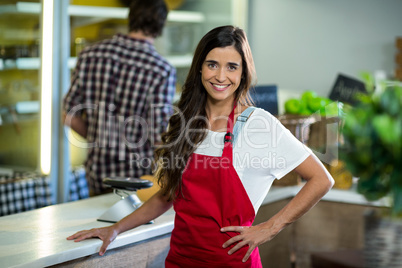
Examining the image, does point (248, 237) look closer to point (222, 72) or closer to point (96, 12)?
point (222, 72)

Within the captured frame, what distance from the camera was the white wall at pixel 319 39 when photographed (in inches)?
128

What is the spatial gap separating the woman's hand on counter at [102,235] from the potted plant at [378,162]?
3.08 ft

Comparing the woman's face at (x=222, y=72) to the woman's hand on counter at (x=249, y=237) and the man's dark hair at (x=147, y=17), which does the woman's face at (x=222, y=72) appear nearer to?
the woman's hand on counter at (x=249, y=237)

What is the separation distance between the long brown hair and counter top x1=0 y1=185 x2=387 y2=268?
0.24m

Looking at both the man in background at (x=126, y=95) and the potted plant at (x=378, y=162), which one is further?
the man in background at (x=126, y=95)

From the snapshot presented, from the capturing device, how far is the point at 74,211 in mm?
2027

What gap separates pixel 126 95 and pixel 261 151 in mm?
1225

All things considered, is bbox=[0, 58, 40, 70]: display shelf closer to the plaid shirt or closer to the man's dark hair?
the plaid shirt

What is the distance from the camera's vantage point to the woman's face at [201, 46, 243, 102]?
1.60m

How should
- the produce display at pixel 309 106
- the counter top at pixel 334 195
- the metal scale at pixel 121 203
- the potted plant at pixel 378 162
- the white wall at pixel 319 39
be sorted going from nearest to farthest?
the potted plant at pixel 378 162 < the metal scale at pixel 121 203 < the counter top at pixel 334 195 < the produce display at pixel 309 106 < the white wall at pixel 319 39

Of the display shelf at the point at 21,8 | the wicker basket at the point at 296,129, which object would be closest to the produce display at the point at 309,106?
the wicker basket at the point at 296,129

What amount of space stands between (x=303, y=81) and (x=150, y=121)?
151 cm

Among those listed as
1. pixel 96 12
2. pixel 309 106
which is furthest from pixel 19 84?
pixel 309 106

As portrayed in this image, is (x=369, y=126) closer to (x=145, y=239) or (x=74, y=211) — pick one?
(x=145, y=239)
